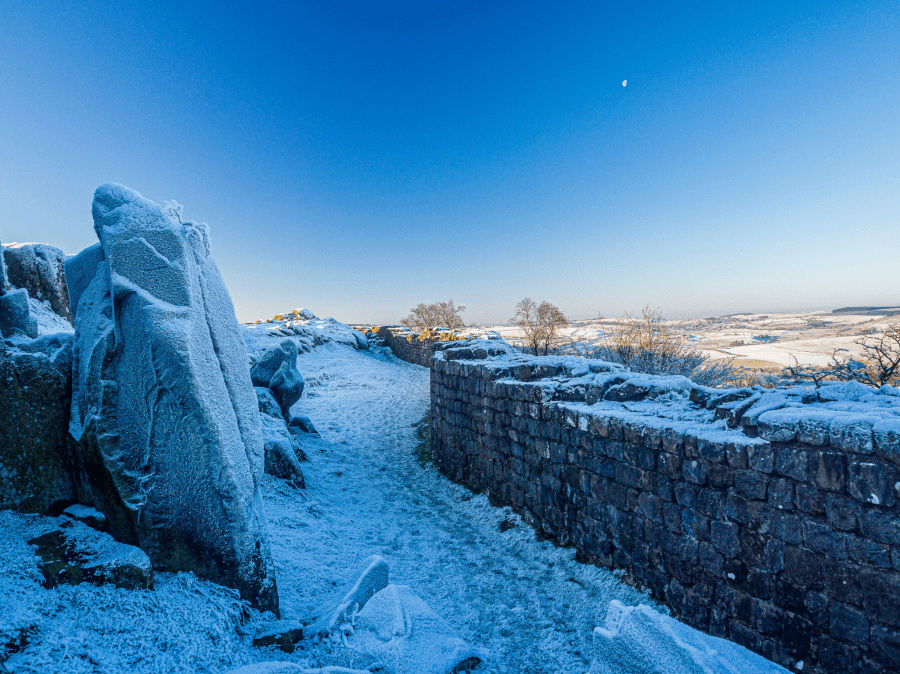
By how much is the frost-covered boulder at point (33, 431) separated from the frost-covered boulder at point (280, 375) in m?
5.83

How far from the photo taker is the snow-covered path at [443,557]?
11.5ft

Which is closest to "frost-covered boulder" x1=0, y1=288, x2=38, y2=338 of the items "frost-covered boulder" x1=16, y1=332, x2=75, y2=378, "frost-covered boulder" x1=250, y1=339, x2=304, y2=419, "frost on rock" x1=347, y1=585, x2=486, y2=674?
"frost-covered boulder" x1=16, y1=332, x2=75, y2=378

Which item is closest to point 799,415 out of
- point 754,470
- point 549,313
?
point 754,470

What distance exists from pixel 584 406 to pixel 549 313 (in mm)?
20305

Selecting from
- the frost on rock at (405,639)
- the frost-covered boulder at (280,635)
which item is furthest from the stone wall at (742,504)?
the frost-covered boulder at (280,635)

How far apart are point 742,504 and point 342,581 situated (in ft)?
11.3

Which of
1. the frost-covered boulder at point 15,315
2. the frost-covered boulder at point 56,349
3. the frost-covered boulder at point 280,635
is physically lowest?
the frost-covered boulder at point 280,635

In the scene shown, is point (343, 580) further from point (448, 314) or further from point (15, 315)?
point (448, 314)

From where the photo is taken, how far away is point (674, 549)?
3654 mm

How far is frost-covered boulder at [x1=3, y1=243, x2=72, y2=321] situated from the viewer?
5305mm

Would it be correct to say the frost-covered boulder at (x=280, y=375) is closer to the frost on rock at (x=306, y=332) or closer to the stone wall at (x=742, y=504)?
the stone wall at (x=742, y=504)

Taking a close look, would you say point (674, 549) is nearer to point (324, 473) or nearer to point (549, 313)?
point (324, 473)

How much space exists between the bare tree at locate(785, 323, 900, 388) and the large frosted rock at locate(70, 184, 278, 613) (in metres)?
9.94

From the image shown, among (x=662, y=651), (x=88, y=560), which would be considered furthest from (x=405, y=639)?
(x=88, y=560)
